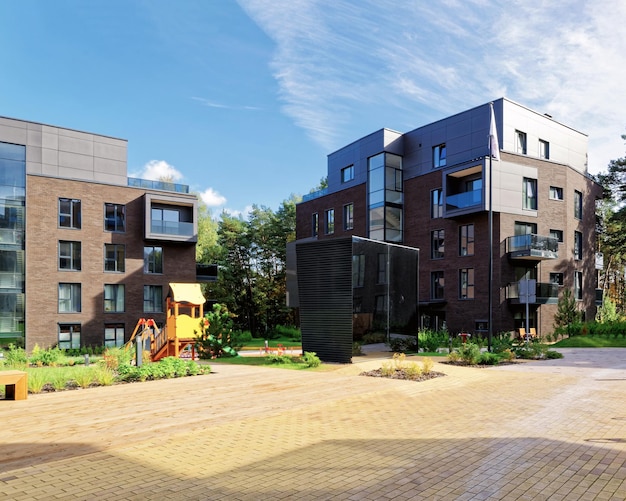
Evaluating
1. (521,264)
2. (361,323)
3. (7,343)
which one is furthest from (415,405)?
(7,343)

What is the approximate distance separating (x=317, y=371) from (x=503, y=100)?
80.9 feet

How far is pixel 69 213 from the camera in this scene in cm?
3272

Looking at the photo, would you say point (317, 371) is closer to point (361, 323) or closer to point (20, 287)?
point (361, 323)

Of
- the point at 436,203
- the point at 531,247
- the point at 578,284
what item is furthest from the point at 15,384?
the point at 578,284

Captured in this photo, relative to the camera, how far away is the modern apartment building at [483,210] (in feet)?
102

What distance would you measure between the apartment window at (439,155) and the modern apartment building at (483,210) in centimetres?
7

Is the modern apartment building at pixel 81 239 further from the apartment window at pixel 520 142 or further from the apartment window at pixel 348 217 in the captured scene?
the apartment window at pixel 520 142

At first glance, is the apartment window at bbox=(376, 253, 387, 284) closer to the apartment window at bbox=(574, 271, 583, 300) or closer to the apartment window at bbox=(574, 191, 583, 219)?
the apartment window at bbox=(574, 271, 583, 300)

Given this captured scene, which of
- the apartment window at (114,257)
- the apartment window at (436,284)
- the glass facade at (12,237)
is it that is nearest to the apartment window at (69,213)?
the glass facade at (12,237)

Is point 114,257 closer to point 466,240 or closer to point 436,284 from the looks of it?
point 436,284

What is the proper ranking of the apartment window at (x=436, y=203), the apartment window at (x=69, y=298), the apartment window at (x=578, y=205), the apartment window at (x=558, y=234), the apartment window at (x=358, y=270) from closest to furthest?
the apartment window at (x=358, y=270) < the apartment window at (x=69, y=298) < the apartment window at (x=558, y=234) < the apartment window at (x=436, y=203) < the apartment window at (x=578, y=205)

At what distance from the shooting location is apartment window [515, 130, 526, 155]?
32781mm

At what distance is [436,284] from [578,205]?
43.1ft

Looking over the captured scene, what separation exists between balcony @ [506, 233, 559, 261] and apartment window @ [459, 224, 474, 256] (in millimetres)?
2334
